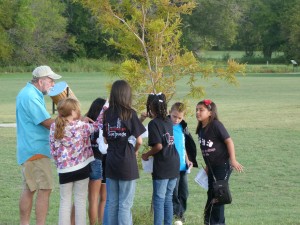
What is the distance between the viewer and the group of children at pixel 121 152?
7.11m

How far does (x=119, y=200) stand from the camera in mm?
7258

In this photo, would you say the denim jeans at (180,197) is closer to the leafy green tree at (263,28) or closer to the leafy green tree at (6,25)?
the leafy green tree at (6,25)

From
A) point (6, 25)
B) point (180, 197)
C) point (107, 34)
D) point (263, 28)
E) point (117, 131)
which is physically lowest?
point (180, 197)

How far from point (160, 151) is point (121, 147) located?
623 millimetres

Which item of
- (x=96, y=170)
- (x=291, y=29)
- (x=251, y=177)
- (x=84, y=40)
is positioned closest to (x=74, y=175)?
(x=96, y=170)

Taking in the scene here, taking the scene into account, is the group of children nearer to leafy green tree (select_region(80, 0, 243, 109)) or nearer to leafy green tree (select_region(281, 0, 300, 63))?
leafy green tree (select_region(80, 0, 243, 109))

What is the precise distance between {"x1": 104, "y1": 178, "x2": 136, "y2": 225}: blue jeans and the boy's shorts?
2.13ft

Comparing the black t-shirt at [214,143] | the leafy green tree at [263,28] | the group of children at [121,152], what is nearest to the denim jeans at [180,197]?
the group of children at [121,152]

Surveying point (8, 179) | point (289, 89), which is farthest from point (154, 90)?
point (289, 89)

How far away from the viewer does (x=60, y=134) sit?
286 inches

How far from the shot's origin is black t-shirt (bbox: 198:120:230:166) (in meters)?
8.14

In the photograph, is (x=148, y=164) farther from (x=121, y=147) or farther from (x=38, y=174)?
(x=38, y=174)

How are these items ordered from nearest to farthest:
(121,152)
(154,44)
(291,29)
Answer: (121,152) < (154,44) < (291,29)

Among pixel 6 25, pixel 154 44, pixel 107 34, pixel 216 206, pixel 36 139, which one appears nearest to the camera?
pixel 36 139
